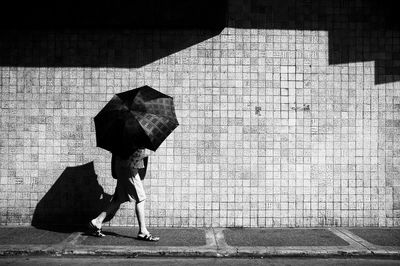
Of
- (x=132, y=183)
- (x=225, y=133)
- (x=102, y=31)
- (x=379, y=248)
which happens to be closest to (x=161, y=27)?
(x=102, y=31)

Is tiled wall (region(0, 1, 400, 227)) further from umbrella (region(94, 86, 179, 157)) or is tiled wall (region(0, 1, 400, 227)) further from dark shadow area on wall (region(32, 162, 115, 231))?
umbrella (region(94, 86, 179, 157))

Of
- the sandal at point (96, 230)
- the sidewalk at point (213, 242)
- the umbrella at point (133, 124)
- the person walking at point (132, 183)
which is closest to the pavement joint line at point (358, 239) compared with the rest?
the sidewalk at point (213, 242)

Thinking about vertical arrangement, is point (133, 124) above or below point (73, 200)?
above

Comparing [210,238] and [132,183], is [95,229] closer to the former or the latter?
[132,183]

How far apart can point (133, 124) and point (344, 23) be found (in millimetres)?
4393

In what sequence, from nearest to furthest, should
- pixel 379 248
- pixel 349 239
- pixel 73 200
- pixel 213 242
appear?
pixel 379 248
pixel 213 242
pixel 349 239
pixel 73 200

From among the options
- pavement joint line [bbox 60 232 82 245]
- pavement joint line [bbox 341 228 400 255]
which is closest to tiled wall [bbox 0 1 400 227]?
pavement joint line [bbox 60 232 82 245]

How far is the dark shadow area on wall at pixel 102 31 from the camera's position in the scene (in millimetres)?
7340

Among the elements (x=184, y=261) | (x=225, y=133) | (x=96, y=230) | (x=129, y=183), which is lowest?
(x=184, y=261)

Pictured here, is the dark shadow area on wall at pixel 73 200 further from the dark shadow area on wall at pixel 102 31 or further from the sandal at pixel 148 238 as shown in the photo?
the dark shadow area on wall at pixel 102 31

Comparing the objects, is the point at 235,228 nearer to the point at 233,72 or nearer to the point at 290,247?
the point at 290,247

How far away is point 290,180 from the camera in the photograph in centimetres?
739

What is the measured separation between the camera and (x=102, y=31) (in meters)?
7.41

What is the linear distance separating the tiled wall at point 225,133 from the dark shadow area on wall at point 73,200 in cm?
2
